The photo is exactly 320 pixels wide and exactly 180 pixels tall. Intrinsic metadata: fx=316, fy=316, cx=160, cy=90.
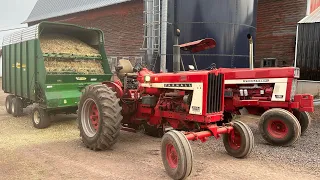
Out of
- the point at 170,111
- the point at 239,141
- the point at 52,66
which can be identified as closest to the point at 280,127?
the point at 239,141

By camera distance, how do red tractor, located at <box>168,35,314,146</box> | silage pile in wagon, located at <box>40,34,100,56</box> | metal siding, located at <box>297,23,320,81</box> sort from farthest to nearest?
metal siding, located at <box>297,23,320,81</box>, silage pile in wagon, located at <box>40,34,100,56</box>, red tractor, located at <box>168,35,314,146</box>

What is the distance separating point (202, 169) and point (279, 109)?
248cm

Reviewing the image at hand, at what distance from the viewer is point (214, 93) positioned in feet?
15.8

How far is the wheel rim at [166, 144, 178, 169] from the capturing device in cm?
438

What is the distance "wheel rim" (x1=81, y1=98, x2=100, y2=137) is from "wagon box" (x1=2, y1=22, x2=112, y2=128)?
1827 mm

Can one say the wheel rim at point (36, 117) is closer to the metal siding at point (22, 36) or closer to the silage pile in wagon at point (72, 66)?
the silage pile in wagon at point (72, 66)

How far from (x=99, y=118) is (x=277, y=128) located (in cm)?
353

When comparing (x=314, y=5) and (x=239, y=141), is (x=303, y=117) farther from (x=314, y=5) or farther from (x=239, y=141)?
(x=314, y=5)

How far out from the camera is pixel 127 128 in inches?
248

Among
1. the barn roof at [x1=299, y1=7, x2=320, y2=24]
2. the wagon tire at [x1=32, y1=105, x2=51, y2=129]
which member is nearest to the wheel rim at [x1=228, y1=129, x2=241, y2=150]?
the wagon tire at [x1=32, y1=105, x2=51, y2=129]

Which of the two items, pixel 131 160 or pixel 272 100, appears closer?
pixel 131 160

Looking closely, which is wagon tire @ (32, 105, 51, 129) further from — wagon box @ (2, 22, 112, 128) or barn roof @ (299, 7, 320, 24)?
barn roof @ (299, 7, 320, 24)

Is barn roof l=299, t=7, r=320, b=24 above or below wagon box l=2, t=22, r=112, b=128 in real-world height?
above

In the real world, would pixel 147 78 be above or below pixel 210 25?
below
